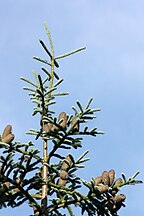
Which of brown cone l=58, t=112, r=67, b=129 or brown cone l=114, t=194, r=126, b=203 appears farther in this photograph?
brown cone l=58, t=112, r=67, b=129

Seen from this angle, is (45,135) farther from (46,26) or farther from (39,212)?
(46,26)

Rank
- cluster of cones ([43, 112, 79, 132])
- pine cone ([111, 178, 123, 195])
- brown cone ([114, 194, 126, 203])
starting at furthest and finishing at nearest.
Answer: cluster of cones ([43, 112, 79, 132])
pine cone ([111, 178, 123, 195])
brown cone ([114, 194, 126, 203])

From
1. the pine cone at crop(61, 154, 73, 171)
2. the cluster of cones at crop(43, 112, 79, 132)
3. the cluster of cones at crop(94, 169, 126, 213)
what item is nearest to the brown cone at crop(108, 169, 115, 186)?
the cluster of cones at crop(94, 169, 126, 213)

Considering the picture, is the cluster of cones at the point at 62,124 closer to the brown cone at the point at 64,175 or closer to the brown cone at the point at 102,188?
the brown cone at the point at 64,175

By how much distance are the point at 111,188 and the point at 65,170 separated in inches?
19.5

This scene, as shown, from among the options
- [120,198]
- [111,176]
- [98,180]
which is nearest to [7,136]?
[98,180]

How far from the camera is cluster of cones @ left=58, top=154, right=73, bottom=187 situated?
17.0ft

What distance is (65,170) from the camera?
525cm

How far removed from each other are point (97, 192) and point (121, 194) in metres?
0.24

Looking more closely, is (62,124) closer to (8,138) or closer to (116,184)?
(8,138)

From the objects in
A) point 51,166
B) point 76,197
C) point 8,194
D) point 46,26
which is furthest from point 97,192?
point 46,26

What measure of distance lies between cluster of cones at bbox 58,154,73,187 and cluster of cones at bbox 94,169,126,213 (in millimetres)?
303

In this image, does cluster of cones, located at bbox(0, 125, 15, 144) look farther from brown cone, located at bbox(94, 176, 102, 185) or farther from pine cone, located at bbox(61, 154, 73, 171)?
brown cone, located at bbox(94, 176, 102, 185)

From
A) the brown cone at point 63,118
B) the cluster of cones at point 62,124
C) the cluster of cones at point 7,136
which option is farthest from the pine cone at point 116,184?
the cluster of cones at point 7,136
